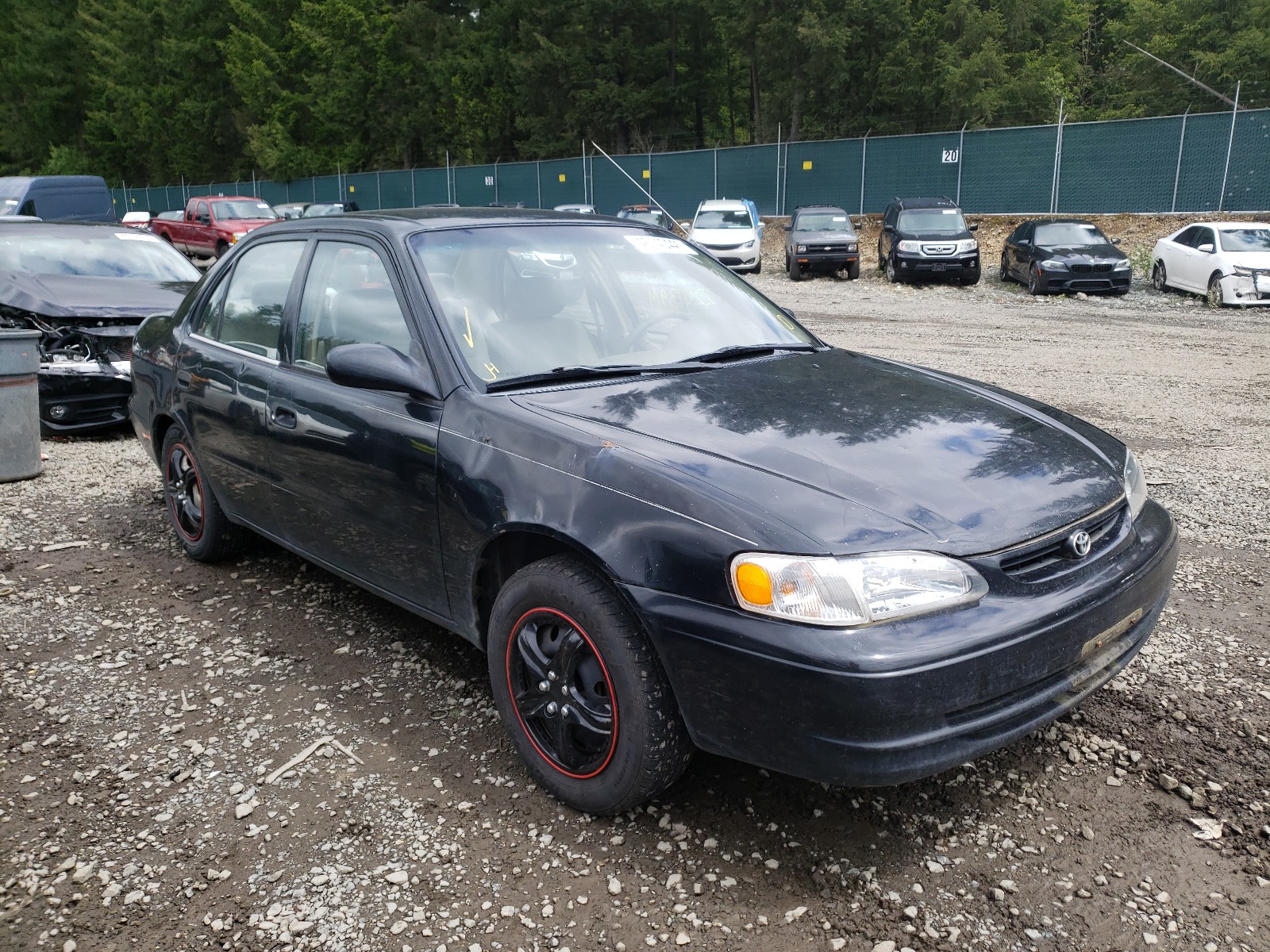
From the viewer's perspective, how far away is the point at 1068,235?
756 inches

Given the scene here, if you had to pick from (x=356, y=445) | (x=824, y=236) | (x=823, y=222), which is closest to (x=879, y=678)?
(x=356, y=445)

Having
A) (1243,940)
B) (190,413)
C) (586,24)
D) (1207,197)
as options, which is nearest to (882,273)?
(1207,197)

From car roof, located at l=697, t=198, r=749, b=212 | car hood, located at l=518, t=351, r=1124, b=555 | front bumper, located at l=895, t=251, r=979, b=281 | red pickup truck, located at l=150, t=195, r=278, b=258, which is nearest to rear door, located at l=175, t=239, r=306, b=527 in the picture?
car hood, located at l=518, t=351, r=1124, b=555

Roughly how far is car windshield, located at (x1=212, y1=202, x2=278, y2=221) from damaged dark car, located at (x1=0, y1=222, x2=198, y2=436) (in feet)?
65.8

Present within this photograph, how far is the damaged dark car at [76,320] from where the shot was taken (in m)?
7.55

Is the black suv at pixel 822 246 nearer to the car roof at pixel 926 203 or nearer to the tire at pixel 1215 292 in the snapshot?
the car roof at pixel 926 203

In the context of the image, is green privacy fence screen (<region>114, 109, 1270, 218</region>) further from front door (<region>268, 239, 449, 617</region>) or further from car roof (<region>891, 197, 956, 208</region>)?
front door (<region>268, 239, 449, 617</region>)

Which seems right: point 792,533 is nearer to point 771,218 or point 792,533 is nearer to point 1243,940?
point 1243,940

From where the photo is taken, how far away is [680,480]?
256cm

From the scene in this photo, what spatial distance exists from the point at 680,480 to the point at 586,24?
51.4m

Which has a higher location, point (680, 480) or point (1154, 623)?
point (680, 480)

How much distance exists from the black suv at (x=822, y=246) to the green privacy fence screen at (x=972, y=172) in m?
8.40

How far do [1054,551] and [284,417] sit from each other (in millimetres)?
2772

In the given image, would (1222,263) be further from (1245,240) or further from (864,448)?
(864,448)
